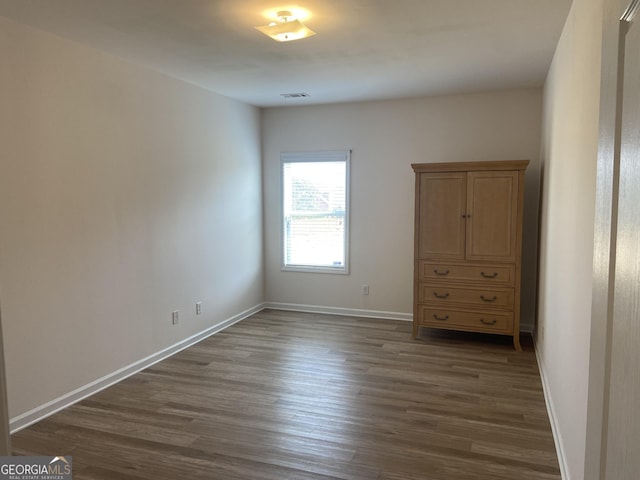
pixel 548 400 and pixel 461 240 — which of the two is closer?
pixel 548 400

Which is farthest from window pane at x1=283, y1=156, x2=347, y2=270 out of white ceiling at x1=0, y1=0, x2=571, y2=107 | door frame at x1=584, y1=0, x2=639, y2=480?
door frame at x1=584, y1=0, x2=639, y2=480

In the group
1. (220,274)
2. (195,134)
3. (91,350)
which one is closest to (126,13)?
(195,134)

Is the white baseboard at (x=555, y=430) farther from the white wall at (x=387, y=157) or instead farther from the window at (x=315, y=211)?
the window at (x=315, y=211)

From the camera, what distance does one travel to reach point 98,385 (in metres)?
3.56

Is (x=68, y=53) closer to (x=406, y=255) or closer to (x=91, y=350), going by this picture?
(x=91, y=350)

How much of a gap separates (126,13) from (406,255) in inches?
149

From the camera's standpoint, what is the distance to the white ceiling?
8.90 feet

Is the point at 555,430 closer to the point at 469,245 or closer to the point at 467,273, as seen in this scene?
the point at 467,273

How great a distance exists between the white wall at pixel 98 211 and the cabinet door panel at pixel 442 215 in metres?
2.19

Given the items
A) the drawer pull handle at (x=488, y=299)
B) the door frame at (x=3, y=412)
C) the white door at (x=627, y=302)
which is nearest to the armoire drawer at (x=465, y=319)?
the drawer pull handle at (x=488, y=299)

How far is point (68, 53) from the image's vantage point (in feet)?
10.7

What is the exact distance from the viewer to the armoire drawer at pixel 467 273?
4.46m

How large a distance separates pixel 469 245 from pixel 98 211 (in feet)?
10.9

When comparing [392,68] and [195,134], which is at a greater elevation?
[392,68]
